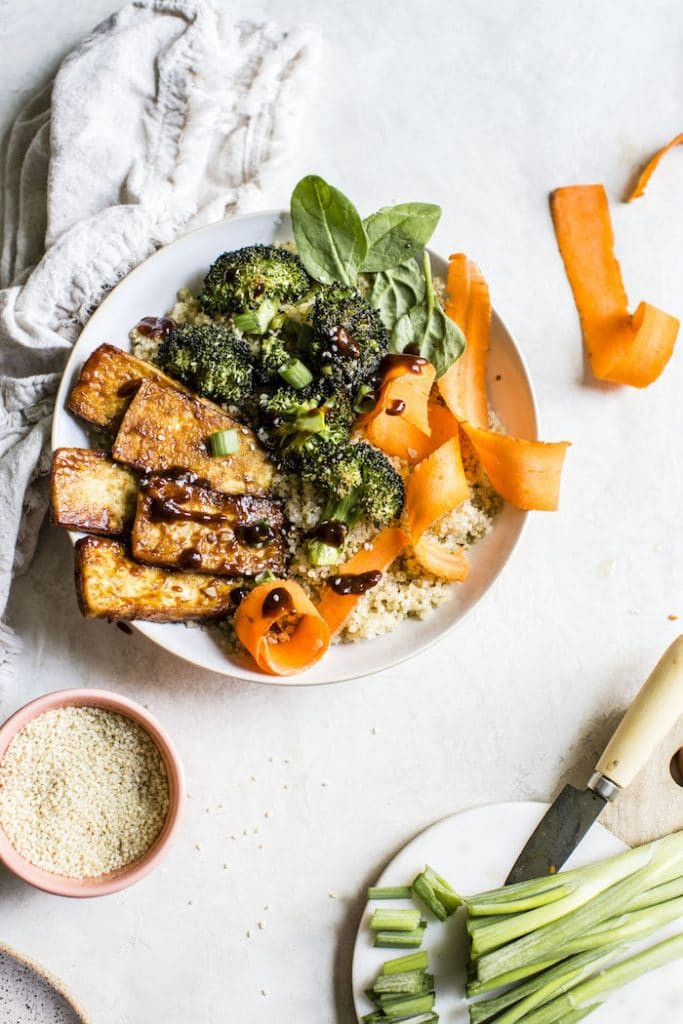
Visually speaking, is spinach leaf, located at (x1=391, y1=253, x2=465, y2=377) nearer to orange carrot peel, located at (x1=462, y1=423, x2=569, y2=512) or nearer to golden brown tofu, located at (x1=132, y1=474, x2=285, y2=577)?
orange carrot peel, located at (x1=462, y1=423, x2=569, y2=512)

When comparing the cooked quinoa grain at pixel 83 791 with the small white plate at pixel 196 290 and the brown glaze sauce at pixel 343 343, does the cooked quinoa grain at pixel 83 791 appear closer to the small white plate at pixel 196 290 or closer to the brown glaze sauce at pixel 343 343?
the small white plate at pixel 196 290

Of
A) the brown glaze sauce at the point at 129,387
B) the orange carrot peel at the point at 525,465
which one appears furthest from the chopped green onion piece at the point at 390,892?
the brown glaze sauce at the point at 129,387

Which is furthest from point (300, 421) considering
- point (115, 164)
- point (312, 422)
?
point (115, 164)

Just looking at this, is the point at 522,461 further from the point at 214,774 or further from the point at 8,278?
the point at 8,278

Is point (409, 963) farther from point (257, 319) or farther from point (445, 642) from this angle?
point (257, 319)

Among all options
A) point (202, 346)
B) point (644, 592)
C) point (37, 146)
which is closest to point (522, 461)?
point (644, 592)

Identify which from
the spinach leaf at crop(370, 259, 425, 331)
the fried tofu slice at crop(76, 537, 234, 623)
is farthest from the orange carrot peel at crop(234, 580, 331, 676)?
the spinach leaf at crop(370, 259, 425, 331)
